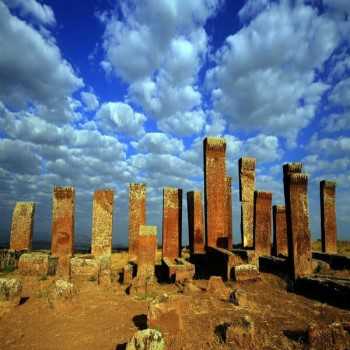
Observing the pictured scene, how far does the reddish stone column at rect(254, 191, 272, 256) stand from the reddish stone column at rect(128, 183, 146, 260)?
4521 mm

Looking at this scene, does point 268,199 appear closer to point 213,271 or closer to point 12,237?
point 213,271

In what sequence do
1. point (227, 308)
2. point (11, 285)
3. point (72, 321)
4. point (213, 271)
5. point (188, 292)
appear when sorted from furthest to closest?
1. point (213, 271)
2. point (188, 292)
3. point (11, 285)
4. point (227, 308)
5. point (72, 321)

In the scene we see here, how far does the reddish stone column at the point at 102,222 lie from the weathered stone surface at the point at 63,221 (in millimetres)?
846

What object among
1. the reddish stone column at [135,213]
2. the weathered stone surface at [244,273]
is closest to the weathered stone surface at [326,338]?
the weathered stone surface at [244,273]

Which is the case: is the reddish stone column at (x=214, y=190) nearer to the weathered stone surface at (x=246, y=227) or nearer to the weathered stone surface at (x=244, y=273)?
the weathered stone surface at (x=244, y=273)

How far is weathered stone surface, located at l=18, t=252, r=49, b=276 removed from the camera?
10250 millimetres

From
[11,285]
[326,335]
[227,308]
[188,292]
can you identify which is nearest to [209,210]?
[188,292]

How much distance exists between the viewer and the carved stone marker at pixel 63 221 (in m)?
12.4

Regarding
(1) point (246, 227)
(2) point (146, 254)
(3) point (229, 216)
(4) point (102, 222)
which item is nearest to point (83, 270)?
(2) point (146, 254)

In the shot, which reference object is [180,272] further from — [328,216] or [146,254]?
[328,216]

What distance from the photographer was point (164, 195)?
13328 mm

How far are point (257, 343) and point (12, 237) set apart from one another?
11480 mm

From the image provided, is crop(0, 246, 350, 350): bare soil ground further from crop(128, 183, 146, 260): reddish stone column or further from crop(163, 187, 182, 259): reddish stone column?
crop(128, 183, 146, 260): reddish stone column

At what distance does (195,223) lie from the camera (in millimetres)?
13039
